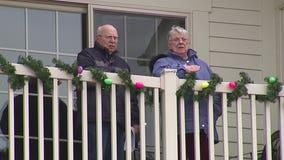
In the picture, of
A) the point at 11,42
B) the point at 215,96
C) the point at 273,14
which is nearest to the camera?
the point at 215,96

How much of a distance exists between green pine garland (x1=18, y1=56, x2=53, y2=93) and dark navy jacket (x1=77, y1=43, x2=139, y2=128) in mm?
430

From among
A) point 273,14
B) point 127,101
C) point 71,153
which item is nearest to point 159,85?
point 127,101

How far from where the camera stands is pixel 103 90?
10.1 meters

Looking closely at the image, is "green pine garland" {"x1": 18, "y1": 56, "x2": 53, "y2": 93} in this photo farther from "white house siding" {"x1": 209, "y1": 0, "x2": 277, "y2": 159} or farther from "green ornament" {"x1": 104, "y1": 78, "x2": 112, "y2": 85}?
"white house siding" {"x1": 209, "y1": 0, "x2": 277, "y2": 159}

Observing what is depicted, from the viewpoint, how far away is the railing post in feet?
33.3

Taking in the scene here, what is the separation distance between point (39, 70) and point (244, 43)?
3.67 meters

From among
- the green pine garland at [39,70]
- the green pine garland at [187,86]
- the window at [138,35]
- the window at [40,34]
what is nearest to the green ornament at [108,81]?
the green pine garland at [39,70]

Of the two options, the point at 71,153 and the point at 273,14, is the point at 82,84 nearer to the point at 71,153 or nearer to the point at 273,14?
the point at 71,153

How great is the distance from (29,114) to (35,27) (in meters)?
1.79

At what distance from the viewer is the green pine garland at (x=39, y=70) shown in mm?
9758

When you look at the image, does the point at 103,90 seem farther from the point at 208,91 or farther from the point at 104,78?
the point at 208,91

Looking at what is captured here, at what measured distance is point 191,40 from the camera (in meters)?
12.6

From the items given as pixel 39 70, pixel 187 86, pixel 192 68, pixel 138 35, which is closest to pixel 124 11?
pixel 138 35

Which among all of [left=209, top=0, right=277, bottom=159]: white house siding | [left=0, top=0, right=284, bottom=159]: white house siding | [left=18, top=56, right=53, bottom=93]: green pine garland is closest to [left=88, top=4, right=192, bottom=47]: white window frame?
[left=0, top=0, right=284, bottom=159]: white house siding
